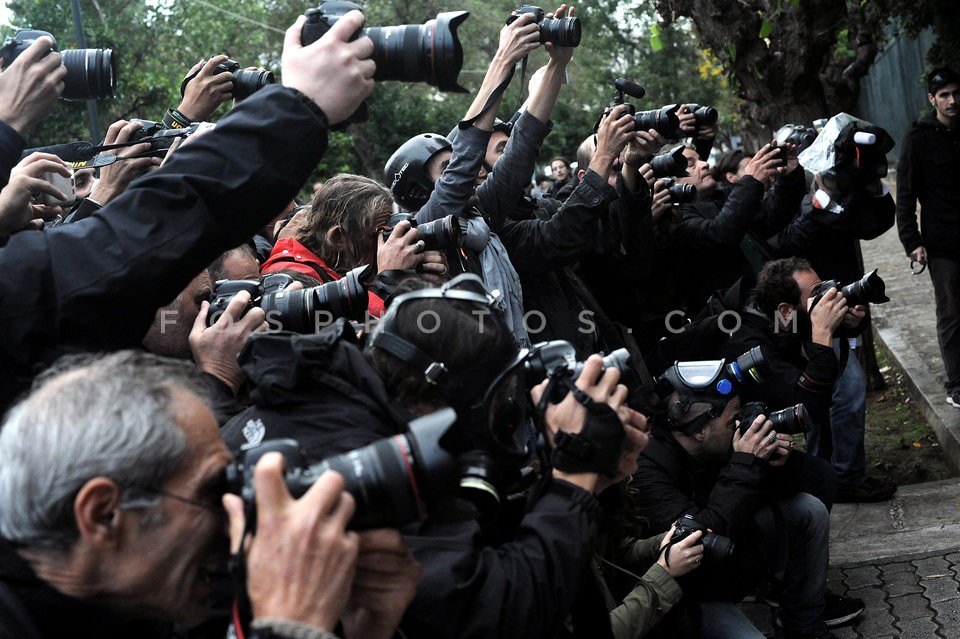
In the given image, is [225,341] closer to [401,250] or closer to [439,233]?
[401,250]

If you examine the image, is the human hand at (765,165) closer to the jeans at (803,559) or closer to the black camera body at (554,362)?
the jeans at (803,559)

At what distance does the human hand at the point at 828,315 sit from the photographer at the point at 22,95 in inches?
128

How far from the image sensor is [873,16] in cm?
757

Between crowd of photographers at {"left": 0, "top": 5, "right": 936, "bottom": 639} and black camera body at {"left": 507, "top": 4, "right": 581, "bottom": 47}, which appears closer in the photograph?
crowd of photographers at {"left": 0, "top": 5, "right": 936, "bottom": 639}

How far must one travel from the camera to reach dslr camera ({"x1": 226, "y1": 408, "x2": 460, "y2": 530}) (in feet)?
5.21

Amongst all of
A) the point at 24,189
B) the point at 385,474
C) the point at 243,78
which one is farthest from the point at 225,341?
the point at 385,474

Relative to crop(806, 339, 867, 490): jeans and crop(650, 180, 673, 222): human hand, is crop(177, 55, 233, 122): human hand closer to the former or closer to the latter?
crop(650, 180, 673, 222): human hand

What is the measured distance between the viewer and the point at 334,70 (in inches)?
80.7

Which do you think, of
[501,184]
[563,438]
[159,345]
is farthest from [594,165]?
[563,438]

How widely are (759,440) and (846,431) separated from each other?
7.14 ft

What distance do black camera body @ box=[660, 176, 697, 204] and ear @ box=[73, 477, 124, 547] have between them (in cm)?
452

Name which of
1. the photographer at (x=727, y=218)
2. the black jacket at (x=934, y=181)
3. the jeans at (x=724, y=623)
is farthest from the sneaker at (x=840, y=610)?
the black jacket at (x=934, y=181)

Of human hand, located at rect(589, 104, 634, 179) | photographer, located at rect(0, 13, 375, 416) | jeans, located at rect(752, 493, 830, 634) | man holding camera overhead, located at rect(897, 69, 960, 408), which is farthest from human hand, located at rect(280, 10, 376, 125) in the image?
man holding camera overhead, located at rect(897, 69, 960, 408)

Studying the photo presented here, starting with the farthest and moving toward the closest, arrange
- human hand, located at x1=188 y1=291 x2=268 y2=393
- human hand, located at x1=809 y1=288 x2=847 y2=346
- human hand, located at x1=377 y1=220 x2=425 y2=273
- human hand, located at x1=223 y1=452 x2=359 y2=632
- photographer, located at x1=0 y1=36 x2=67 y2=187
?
human hand, located at x1=809 y1=288 x2=847 y2=346 → human hand, located at x1=377 y1=220 x2=425 y2=273 → human hand, located at x1=188 y1=291 x2=268 y2=393 → photographer, located at x1=0 y1=36 x2=67 y2=187 → human hand, located at x1=223 y1=452 x2=359 y2=632
